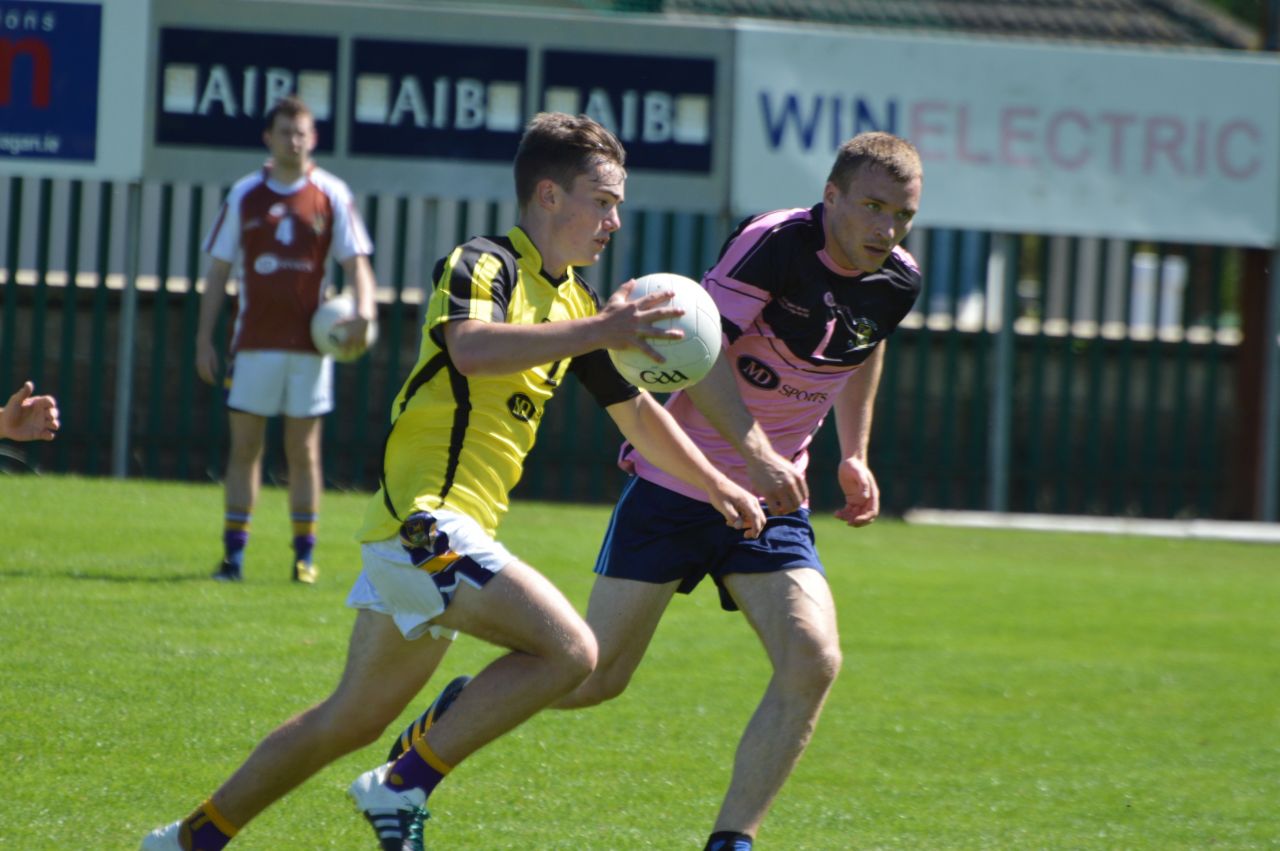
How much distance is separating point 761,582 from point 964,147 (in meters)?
9.56

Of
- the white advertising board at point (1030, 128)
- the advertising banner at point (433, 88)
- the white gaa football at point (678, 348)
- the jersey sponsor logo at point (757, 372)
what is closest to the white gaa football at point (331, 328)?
the jersey sponsor logo at point (757, 372)

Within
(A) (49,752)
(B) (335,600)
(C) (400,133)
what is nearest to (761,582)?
(A) (49,752)

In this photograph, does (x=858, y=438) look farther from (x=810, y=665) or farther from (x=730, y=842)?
(x=730, y=842)

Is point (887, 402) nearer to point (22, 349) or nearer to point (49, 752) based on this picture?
point (22, 349)

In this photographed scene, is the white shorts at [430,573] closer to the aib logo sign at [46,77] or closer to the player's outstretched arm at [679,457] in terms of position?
the player's outstretched arm at [679,457]

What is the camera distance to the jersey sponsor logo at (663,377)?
4516mm

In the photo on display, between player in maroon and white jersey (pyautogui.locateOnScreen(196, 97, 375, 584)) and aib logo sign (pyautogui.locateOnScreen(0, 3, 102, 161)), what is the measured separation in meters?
4.27

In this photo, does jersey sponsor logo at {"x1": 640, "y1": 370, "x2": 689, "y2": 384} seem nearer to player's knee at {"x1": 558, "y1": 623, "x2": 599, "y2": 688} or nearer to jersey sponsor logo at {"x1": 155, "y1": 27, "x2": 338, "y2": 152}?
player's knee at {"x1": 558, "y1": 623, "x2": 599, "y2": 688}

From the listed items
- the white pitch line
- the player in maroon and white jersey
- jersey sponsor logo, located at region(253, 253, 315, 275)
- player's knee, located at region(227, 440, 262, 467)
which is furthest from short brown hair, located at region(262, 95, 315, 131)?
the white pitch line

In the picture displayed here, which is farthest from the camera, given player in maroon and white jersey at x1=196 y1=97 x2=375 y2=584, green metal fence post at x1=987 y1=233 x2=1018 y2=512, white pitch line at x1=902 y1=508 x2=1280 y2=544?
green metal fence post at x1=987 y1=233 x2=1018 y2=512

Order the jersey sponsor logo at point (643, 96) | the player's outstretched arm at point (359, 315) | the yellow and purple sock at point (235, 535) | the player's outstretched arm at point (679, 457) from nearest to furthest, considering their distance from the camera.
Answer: the player's outstretched arm at point (679, 457) < the yellow and purple sock at point (235, 535) < the player's outstretched arm at point (359, 315) < the jersey sponsor logo at point (643, 96)

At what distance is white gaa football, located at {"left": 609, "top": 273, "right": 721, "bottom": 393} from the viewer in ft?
14.7

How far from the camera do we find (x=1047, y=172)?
14164 mm

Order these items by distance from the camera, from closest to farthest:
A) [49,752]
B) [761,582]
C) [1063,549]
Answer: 1. [761,582]
2. [49,752]
3. [1063,549]
